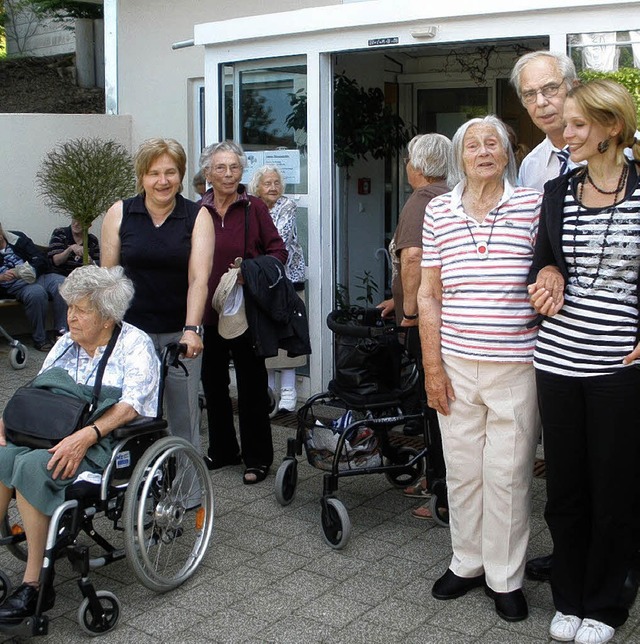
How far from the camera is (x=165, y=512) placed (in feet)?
13.9

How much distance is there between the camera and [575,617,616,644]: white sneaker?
367cm

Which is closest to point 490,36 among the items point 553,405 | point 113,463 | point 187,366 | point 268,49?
point 268,49

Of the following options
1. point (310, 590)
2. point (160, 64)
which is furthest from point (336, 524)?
point (160, 64)

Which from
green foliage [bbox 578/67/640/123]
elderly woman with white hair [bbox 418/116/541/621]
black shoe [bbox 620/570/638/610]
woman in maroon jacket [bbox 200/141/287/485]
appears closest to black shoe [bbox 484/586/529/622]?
elderly woman with white hair [bbox 418/116/541/621]

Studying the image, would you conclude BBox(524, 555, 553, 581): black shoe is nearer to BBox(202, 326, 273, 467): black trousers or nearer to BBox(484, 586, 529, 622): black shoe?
BBox(484, 586, 529, 622): black shoe

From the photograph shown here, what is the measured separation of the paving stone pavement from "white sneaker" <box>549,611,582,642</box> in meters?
0.06

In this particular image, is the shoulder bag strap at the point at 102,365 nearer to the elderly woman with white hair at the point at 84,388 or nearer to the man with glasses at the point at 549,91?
the elderly woman with white hair at the point at 84,388

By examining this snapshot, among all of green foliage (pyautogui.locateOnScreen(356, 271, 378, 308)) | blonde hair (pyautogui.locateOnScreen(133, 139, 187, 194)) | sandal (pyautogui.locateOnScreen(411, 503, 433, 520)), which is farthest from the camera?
green foliage (pyautogui.locateOnScreen(356, 271, 378, 308))

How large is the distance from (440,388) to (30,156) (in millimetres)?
7759

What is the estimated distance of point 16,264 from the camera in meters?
9.66

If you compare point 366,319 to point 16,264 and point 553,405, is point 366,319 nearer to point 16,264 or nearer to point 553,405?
point 553,405

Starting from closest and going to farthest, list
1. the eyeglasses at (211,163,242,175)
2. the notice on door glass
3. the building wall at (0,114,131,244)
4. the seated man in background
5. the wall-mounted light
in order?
the eyeglasses at (211,163,242,175) → the wall-mounted light → the notice on door glass → the seated man in background → the building wall at (0,114,131,244)

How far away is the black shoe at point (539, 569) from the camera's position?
428 centimetres

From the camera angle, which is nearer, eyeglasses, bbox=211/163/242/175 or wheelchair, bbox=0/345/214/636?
wheelchair, bbox=0/345/214/636
